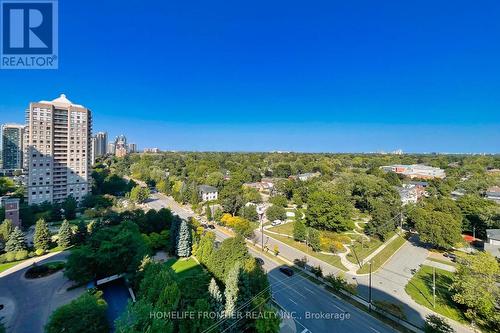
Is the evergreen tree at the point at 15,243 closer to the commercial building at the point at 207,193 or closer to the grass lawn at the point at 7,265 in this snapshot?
the grass lawn at the point at 7,265

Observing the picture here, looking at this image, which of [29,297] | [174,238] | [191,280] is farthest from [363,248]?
[29,297]

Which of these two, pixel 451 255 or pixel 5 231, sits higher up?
pixel 5 231

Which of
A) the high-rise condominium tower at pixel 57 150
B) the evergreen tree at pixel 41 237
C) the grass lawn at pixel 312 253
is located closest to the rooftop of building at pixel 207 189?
the high-rise condominium tower at pixel 57 150

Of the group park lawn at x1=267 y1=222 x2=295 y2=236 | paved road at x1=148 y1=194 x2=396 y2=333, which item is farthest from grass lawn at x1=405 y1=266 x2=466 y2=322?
park lawn at x1=267 y1=222 x2=295 y2=236

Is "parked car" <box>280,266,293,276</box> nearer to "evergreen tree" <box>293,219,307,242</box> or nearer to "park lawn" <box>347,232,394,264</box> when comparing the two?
"evergreen tree" <box>293,219,307,242</box>

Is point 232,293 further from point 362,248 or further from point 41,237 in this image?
point 41,237

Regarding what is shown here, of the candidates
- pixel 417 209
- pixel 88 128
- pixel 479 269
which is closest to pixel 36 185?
pixel 88 128
